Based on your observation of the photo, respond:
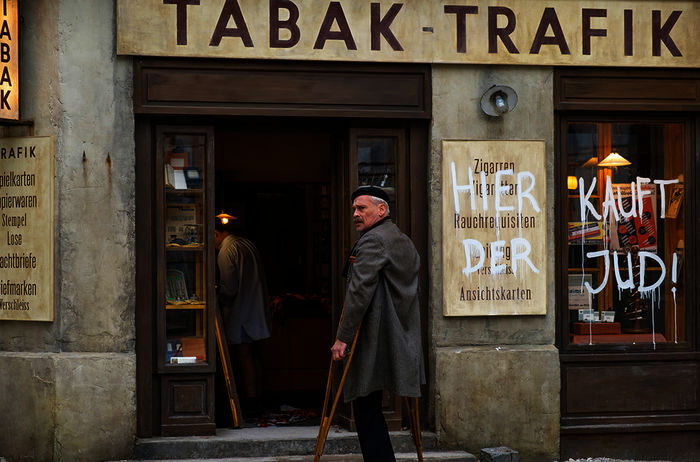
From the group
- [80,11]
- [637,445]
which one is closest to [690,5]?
[637,445]

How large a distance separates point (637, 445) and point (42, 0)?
6.03 metres

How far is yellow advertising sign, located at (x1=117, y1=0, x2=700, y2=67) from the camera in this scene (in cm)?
748

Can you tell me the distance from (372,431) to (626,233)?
10.4 feet

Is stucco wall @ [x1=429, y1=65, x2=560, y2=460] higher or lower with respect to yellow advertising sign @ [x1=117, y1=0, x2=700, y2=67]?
lower

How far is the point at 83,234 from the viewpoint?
24.3ft

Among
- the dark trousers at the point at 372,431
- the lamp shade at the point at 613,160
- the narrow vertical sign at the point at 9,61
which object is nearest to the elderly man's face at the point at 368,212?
the dark trousers at the point at 372,431

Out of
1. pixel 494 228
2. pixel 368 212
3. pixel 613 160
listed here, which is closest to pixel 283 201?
pixel 494 228

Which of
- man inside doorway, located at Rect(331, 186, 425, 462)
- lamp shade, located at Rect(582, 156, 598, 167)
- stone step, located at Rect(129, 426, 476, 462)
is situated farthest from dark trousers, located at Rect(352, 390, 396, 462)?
lamp shade, located at Rect(582, 156, 598, 167)

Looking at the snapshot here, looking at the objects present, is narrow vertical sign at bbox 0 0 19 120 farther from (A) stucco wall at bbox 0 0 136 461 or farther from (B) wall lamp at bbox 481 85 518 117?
(B) wall lamp at bbox 481 85 518 117

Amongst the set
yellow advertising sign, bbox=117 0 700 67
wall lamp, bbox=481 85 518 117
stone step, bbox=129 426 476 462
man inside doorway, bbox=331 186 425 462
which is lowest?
stone step, bbox=129 426 476 462

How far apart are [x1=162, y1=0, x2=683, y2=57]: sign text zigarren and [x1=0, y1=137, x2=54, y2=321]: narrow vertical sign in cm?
149

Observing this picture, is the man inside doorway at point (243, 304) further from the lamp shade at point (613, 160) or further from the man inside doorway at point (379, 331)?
the lamp shade at point (613, 160)

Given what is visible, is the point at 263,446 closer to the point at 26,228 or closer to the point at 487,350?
the point at 487,350

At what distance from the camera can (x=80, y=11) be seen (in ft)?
→ 24.2
